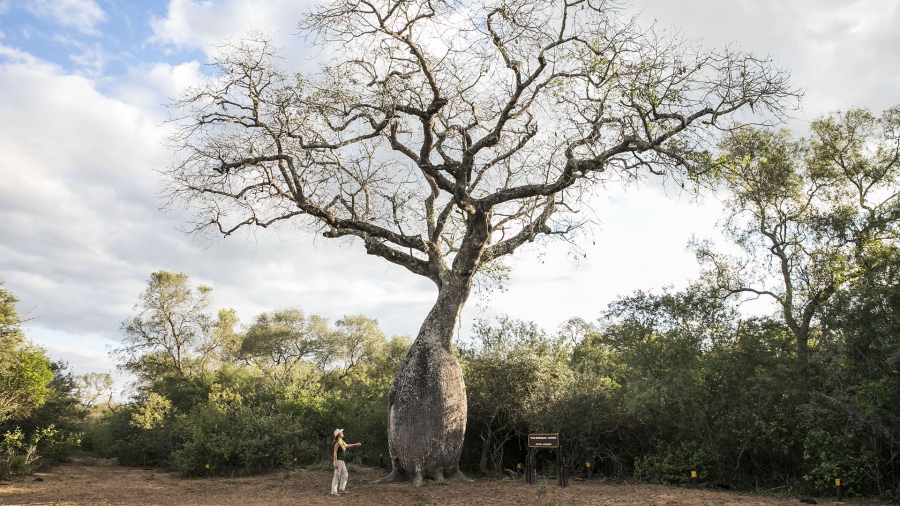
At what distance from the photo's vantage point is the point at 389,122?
1130cm

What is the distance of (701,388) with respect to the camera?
10359 mm

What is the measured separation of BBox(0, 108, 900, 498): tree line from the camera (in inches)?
348

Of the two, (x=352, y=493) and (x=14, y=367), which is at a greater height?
(x=14, y=367)

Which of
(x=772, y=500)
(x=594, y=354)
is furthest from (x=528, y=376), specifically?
(x=772, y=500)

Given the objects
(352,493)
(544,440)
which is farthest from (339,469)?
(544,440)

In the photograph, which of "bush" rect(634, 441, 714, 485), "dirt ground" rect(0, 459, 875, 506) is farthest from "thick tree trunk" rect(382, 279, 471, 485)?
"bush" rect(634, 441, 714, 485)

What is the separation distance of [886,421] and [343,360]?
2922 cm

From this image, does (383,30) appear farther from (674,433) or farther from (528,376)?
(674,433)

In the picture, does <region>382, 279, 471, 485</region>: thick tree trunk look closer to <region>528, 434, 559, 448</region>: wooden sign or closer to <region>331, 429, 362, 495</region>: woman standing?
<region>331, 429, 362, 495</region>: woman standing

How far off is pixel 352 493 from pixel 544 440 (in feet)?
11.7

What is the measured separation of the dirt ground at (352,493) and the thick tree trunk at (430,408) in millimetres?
486

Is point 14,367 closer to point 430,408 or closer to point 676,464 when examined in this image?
point 430,408

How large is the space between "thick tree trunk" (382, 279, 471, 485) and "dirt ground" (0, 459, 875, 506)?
486mm

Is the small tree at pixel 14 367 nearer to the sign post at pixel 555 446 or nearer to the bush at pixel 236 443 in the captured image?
the bush at pixel 236 443
